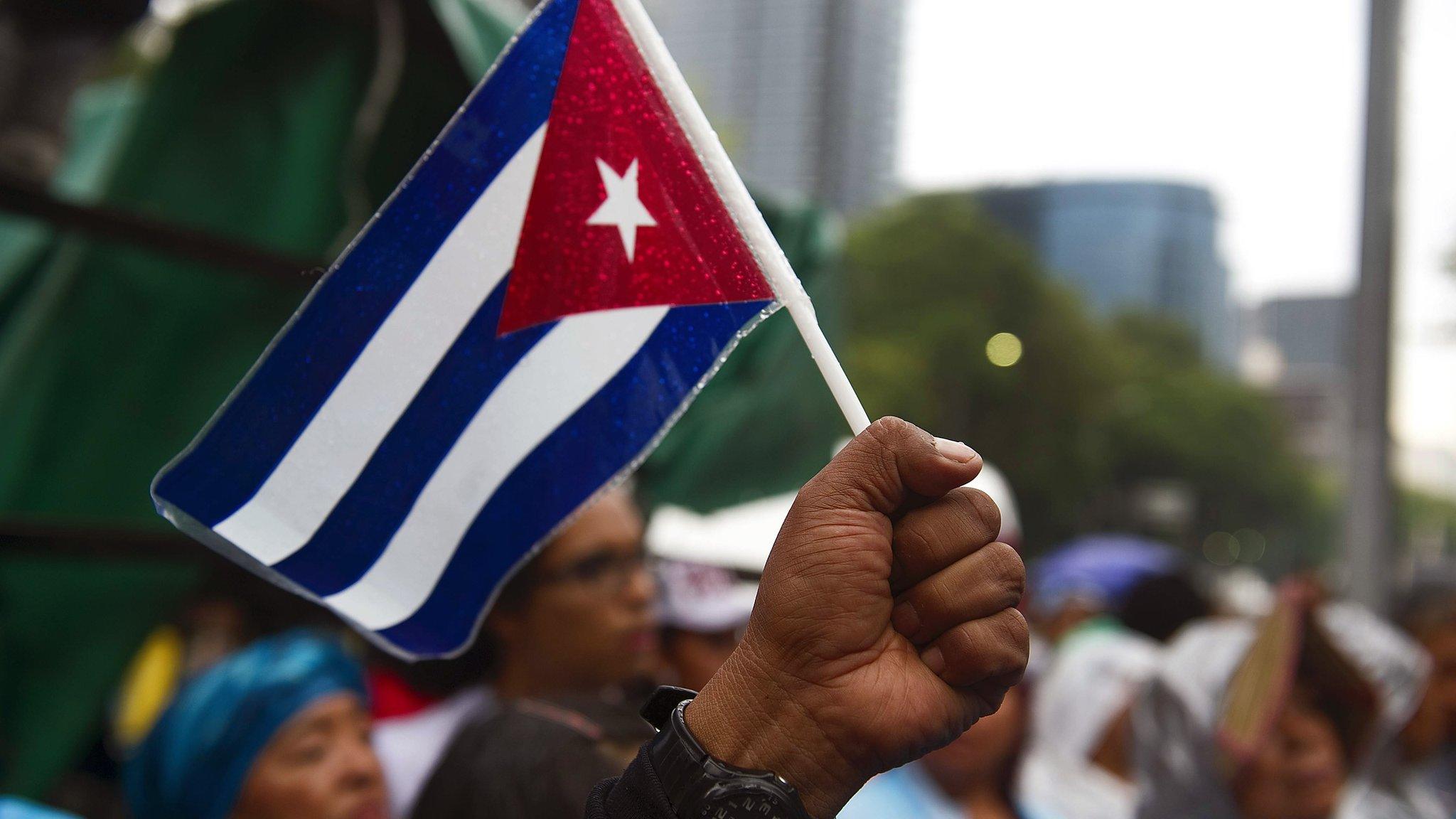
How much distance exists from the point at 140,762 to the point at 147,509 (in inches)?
30.0

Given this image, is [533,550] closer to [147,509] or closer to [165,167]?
[147,509]

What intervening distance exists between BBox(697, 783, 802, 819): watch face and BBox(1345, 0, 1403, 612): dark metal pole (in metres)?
5.52

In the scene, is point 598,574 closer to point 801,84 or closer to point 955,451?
point 955,451

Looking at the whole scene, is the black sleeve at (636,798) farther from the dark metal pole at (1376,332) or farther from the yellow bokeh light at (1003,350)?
the yellow bokeh light at (1003,350)

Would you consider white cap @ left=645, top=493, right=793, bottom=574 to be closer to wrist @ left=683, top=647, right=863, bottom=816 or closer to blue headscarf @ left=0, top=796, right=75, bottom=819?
blue headscarf @ left=0, top=796, right=75, bottom=819

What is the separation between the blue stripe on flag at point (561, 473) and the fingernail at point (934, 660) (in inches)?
20.2

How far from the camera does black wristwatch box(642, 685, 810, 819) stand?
112 centimetres

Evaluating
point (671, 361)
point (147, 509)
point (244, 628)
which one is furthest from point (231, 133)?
point (244, 628)

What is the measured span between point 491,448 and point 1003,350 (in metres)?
27.9

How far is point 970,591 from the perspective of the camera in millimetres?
1151

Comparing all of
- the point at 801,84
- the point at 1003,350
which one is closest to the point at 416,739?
the point at 801,84

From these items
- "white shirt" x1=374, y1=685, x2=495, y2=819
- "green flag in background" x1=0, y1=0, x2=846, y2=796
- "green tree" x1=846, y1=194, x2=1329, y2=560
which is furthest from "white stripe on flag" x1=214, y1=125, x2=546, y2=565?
"green tree" x1=846, y1=194, x2=1329, y2=560

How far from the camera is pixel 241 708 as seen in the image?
2.18 meters

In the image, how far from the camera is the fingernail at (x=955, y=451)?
1156 mm
